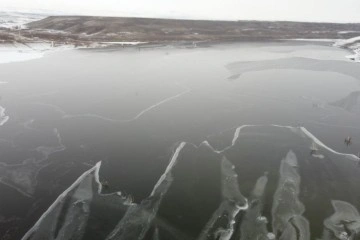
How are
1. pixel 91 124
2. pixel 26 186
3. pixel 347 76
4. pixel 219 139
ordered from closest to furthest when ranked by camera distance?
1. pixel 26 186
2. pixel 219 139
3. pixel 91 124
4. pixel 347 76

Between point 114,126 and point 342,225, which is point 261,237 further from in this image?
point 114,126

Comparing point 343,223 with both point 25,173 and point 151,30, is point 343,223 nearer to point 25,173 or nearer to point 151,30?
point 25,173

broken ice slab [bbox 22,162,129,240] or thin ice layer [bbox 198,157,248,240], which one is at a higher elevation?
thin ice layer [bbox 198,157,248,240]

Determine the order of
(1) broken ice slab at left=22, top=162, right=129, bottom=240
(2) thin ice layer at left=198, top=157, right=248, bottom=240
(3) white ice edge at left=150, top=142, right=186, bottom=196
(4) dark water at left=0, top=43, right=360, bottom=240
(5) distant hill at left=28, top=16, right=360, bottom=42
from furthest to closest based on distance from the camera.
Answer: (5) distant hill at left=28, top=16, right=360, bottom=42, (3) white ice edge at left=150, top=142, right=186, bottom=196, (4) dark water at left=0, top=43, right=360, bottom=240, (2) thin ice layer at left=198, top=157, right=248, bottom=240, (1) broken ice slab at left=22, top=162, right=129, bottom=240

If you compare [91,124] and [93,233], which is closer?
[93,233]

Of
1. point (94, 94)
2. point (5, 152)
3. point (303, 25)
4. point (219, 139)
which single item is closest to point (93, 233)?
point (5, 152)

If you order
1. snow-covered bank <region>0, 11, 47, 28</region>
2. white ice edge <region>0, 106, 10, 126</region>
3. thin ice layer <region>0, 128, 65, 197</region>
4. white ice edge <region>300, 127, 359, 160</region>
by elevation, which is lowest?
snow-covered bank <region>0, 11, 47, 28</region>

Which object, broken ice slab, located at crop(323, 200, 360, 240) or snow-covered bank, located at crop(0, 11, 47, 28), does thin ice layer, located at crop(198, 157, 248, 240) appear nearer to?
broken ice slab, located at crop(323, 200, 360, 240)

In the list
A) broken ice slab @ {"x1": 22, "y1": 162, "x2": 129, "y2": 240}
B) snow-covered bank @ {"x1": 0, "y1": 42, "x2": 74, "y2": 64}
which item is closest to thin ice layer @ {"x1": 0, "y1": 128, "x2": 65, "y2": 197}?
broken ice slab @ {"x1": 22, "y1": 162, "x2": 129, "y2": 240}
